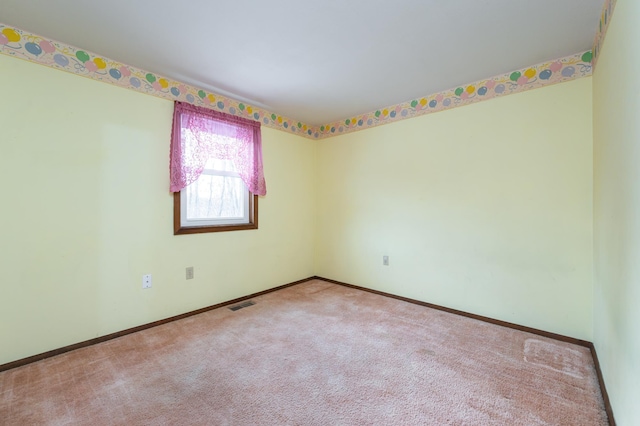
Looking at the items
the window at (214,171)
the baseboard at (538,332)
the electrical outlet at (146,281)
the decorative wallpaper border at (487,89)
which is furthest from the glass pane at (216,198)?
the baseboard at (538,332)

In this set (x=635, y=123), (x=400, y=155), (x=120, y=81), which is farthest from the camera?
(x=400, y=155)

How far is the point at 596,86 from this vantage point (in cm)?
188

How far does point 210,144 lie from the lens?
107 inches

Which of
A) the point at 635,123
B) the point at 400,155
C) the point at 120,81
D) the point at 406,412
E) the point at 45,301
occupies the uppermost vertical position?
the point at 120,81

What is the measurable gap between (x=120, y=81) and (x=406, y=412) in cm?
303

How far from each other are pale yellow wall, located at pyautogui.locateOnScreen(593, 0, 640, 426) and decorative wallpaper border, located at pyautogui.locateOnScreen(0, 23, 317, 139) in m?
2.89

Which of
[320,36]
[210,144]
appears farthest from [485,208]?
[210,144]

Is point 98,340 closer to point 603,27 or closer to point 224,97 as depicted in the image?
point 224,97

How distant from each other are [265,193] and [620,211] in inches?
113

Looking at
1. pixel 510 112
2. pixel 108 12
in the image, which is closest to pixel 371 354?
pixel 510 112

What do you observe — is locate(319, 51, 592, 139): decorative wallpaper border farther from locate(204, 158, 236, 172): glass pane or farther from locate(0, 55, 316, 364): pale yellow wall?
locate(0, 55, 316, 364): pale yellow wall

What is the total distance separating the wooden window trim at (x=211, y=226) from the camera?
2527mm

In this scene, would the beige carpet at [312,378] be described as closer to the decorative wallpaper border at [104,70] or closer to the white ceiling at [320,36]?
the decorative wallpaper border at [104,70]

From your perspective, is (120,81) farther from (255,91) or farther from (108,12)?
(255,91)
